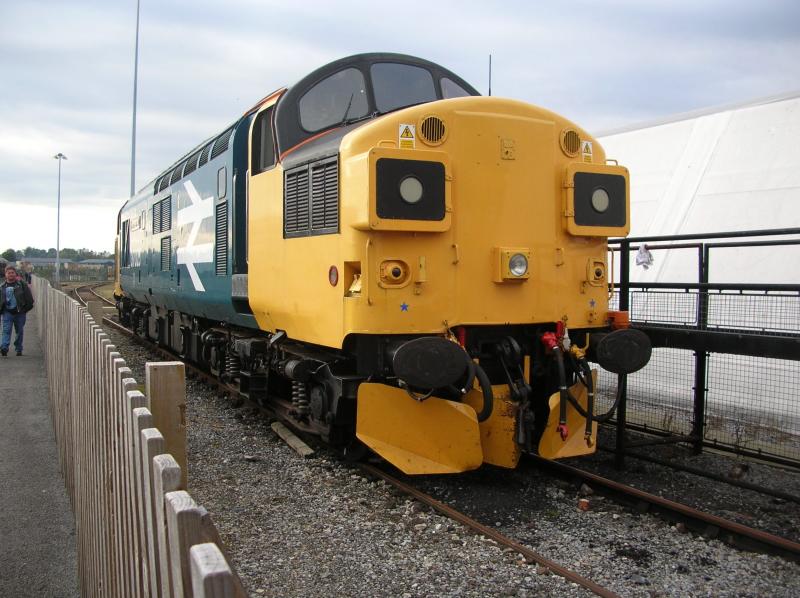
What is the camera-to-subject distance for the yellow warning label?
5070 millimetres

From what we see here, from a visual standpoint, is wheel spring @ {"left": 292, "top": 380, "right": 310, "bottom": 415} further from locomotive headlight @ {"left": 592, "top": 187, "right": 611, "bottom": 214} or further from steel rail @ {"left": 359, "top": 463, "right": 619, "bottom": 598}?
locomotive headlight @ {"left": 592, "top": 187, "right": 611, "bottom": 214}

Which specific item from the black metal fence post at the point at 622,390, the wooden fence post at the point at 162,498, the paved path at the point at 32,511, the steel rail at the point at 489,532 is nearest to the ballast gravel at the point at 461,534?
the steel rail at the point at 489,532

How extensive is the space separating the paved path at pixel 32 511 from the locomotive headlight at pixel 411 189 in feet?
10.2

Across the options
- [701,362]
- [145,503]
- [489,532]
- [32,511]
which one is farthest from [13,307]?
[145,503]

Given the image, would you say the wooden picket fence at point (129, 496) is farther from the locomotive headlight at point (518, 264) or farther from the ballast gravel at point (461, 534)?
the locomotive headlight at point (518, 264)

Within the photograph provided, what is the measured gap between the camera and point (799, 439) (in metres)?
6.79

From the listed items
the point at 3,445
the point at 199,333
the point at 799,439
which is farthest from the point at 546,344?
the point at 199,333

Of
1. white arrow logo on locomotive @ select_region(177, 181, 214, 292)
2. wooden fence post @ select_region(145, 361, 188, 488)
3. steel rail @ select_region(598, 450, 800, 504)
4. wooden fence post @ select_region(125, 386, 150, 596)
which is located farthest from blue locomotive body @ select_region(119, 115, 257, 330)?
wooden fence post @ select_region(125, 386, 150, 596)

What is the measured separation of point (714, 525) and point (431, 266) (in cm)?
251

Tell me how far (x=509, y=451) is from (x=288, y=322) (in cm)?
219

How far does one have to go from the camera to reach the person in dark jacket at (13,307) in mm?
12877

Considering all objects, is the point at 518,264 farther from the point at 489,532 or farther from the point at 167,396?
the point at 167,396

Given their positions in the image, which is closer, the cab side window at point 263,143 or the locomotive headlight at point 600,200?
the locomotive headlight at point 600,200

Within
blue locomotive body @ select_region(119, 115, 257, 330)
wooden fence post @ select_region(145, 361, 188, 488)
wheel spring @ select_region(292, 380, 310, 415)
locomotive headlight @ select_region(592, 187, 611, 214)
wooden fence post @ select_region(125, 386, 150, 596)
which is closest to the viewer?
wooden fence post @ select_region(125, 386, 150, 596)
